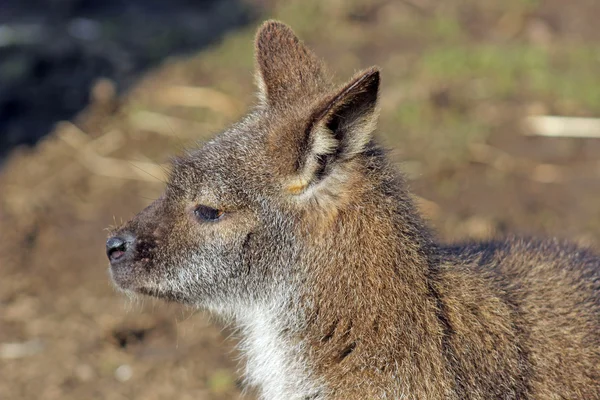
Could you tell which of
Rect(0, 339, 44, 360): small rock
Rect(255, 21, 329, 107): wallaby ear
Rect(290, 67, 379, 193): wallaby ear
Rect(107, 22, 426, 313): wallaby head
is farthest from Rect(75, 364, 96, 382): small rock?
Rect(290, 67, 379, 193): wallaby ear

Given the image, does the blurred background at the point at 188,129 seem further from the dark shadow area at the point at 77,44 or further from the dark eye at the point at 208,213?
the dark eye at the point at 208,213

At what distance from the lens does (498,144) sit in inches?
323

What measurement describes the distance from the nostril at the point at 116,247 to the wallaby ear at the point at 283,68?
37.0 inches

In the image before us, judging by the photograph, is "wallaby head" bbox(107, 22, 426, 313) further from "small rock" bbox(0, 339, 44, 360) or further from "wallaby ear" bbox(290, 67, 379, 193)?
"small rock" bbox(0, 339, 44, 360)

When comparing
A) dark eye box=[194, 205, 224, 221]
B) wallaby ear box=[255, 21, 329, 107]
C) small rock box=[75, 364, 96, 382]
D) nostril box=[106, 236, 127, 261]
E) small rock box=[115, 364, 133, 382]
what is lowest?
small rock box=[75, 364, 96, 382]

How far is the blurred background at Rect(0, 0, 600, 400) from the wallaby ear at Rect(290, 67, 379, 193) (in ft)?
4.55

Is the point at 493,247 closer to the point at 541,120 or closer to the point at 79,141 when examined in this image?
the point at 541,120

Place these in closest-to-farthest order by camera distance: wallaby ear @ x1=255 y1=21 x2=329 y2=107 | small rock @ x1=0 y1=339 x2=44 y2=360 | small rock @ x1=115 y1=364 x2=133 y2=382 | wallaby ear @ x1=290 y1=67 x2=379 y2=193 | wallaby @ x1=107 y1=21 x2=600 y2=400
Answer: wallaby ear @ x1=290 y1=67 x2=379 y2=193
wallaby @ x1=107 y1=21 x2=600 y2=400
wallaby ear @ x1=255 y1=21 x2=329 y2=107
small rock @ x1=115 y1=364 x2=133 y2=382
small rock @ x1=0 y1=339 x2=44 y2=360

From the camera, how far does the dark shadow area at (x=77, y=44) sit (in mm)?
8828

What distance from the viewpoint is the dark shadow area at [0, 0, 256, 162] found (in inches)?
348

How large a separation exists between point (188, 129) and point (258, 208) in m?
4.50

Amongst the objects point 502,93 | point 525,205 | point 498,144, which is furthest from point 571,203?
point 502,93

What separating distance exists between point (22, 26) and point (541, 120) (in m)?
5.75

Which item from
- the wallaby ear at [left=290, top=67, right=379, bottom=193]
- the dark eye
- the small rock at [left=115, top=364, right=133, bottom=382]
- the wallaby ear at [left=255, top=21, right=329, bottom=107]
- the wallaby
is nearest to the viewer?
the wallaby ear at [left=290, top=67, right=379, bottom=193]
